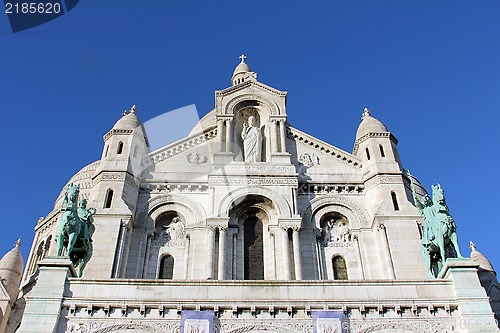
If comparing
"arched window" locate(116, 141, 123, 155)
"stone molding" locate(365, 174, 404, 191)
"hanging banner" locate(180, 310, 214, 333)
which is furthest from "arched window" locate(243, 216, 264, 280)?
"hanging banner" locate(180, 310, 214, 333)

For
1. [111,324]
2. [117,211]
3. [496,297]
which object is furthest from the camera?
[496,297]

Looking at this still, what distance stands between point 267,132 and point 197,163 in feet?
13.5

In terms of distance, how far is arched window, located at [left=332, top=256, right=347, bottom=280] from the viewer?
23837 mm

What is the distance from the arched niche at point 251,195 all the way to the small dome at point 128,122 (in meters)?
6.58

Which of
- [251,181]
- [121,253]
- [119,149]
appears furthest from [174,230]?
[119,149]

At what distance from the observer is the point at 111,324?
53.4ft

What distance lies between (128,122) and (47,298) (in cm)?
1338

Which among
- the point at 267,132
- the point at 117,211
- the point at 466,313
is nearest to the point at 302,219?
the point at 267,132

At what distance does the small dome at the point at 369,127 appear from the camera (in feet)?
92.7

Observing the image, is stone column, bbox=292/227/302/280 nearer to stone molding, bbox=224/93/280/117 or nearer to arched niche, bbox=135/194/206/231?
arched niche, bbox=135/194/206/231

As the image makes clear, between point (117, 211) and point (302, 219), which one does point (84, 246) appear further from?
point (302, 219)

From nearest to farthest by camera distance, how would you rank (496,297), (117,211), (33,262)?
(117,211) → (496,297) → (33,262)

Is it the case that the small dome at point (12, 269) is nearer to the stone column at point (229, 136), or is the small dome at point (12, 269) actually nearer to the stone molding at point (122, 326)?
the stone column at point (229, 136)

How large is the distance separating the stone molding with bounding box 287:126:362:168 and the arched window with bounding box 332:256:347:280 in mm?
5196
